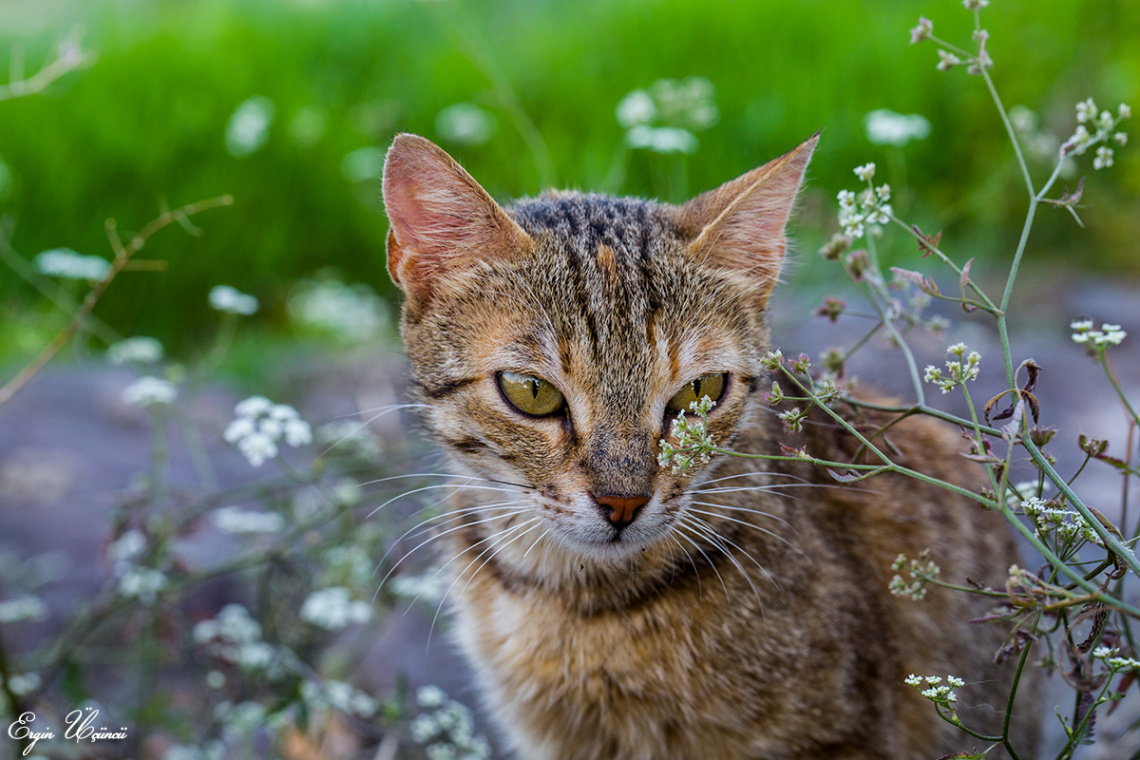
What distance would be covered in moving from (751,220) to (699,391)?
1.46 ft

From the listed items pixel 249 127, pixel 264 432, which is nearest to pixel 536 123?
pixel 249 127

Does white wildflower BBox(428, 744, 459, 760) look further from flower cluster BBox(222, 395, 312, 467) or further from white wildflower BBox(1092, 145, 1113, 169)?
white wildflower BBox(1092, 145, 1113, 169)

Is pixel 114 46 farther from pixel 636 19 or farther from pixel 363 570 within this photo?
pixel 363 570

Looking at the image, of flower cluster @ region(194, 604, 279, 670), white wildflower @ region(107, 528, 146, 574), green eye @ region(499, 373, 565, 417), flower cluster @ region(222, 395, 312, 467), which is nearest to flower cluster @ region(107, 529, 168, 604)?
white wildflower @ region(107, 528, 146, 574)

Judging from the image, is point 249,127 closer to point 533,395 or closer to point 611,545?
point 533,395

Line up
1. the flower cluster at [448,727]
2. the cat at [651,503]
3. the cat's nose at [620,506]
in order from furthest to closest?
the flower cluster at [448,727], the cat at [651,503], the cat's nose at [620,506]

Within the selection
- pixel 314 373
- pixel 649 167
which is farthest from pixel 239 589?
pixel 649 167

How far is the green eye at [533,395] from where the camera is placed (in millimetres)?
2102

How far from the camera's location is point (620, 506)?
76.7 inches

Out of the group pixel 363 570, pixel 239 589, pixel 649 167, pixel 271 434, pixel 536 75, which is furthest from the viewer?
pixel 536 75

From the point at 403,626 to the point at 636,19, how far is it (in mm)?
4551

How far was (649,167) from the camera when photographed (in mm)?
5551

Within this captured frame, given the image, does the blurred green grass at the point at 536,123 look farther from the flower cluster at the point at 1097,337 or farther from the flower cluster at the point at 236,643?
the flower cluster at the point at 1097,337

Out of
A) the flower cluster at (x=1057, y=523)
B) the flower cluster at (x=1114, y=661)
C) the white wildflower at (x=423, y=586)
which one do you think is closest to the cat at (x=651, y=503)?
the white wildflower at (x=423, y=586)
